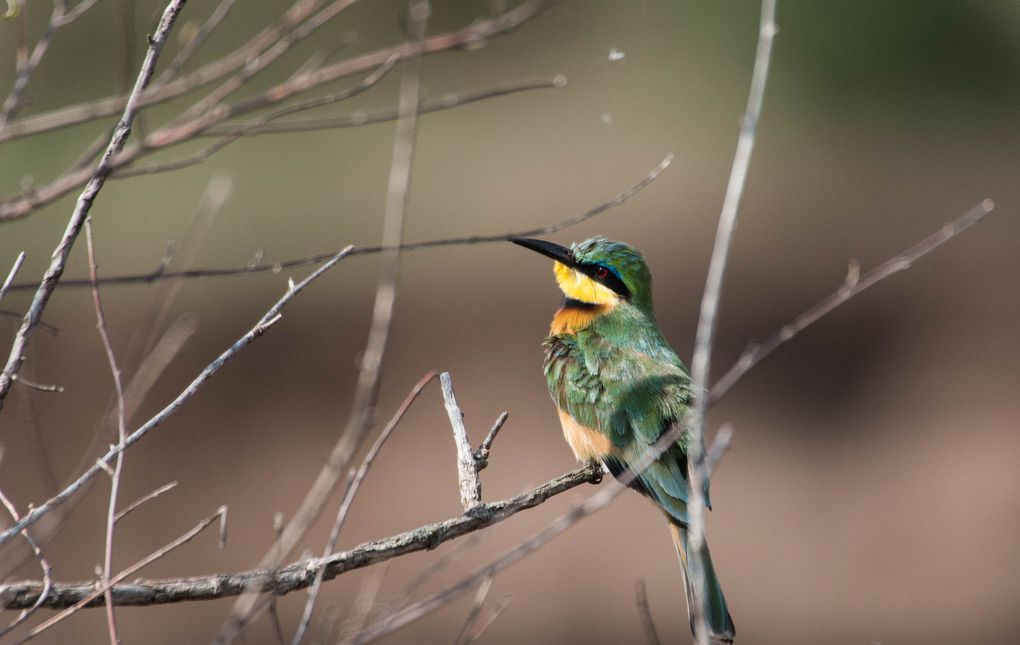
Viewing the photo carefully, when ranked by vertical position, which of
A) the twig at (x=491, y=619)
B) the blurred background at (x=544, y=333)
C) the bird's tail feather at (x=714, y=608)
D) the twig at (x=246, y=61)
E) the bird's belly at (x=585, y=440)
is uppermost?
the blurred background at (x=544, y=333)

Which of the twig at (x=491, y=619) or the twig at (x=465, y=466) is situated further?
the twig at (x=465, y=466)

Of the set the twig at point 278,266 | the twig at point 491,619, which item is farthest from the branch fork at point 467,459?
the twig at point 278,266

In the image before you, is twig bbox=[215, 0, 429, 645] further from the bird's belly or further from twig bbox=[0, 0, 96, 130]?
the bird's belly

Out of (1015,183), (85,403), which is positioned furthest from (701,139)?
(85,403)

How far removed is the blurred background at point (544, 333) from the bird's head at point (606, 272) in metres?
3.30

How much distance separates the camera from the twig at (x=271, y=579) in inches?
82.1

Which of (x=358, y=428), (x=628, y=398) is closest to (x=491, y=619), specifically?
(x=358, y=428)

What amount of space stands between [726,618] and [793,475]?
477 centimetres

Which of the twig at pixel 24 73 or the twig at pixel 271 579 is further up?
the twig at pixel 24 73

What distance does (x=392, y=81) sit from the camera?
9.05m

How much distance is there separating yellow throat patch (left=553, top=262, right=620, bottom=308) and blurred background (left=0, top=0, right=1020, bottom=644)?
3.26 m

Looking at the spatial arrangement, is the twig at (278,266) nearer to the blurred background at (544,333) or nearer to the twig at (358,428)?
the twig at (358,428)

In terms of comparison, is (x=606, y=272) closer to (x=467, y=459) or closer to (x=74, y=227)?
(x=467, y=459)

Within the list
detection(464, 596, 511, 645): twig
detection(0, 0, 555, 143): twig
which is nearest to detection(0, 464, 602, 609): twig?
detection(464, 596, 511, 645): twig
